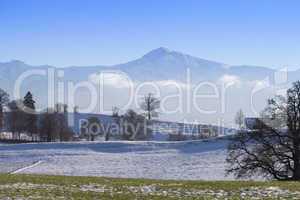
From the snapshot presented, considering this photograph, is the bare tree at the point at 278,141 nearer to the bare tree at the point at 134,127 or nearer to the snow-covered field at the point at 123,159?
the snow-covered field at the point at 123,159

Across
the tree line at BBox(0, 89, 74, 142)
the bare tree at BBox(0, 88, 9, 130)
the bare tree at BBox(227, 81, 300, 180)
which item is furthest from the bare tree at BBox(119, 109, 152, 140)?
the bare tree at BBox(227, 81, 300, 180)

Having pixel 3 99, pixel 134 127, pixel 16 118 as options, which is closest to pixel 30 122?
pixel 16 118

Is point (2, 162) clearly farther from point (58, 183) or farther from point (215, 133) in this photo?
point (215, 133)

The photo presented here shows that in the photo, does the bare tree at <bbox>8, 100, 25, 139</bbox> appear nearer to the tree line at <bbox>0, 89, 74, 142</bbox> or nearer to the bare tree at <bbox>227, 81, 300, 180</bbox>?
the tree line at <bbox>0, 89, 74, 142</bbox>

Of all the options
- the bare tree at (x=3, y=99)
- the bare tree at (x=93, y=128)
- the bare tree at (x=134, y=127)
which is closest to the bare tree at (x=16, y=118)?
the bare tree at (x=3, y=99)

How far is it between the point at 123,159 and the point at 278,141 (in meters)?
27.4

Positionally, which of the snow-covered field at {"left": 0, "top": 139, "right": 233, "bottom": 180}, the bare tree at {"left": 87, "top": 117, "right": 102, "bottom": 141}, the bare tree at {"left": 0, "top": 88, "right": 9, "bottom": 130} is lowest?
the snow-covered field at {"left": 0, "top": 139, "right": 233, "bottom": 180}

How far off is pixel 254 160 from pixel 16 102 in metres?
95.8

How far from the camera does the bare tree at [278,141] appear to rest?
126ft

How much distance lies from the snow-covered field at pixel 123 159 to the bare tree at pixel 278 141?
801cm

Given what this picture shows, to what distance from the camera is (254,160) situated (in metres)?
39.3

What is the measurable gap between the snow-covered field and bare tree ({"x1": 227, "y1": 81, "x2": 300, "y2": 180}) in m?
8.01

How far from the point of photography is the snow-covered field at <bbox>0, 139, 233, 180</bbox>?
2072 inches

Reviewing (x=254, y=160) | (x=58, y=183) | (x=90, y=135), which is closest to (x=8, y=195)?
(x=58, y=183)
